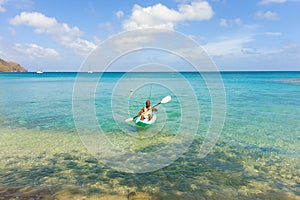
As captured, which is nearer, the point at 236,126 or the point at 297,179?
the point at 297,179

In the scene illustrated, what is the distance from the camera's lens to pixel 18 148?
1295 cm

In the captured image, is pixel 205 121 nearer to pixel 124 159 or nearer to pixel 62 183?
pixel 124 159

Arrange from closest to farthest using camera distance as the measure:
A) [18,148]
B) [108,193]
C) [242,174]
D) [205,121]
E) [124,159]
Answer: [108,193] → [242,174] → [124,159] → [18,148] → [205,121]

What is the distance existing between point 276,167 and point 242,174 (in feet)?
6.57

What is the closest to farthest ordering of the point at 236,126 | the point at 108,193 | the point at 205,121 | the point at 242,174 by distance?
the point at 108,193, the point at 242,174, the point at 236,126, the point at 205,121

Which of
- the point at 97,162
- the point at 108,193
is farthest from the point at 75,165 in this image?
the point at 108,193

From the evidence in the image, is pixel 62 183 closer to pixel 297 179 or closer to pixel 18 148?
pixel 18 148

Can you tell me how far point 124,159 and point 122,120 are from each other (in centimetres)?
981

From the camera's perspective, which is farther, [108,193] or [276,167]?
[276,167]

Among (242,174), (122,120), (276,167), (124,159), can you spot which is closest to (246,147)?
(276,167)

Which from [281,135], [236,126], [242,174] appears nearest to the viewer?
[242,174]

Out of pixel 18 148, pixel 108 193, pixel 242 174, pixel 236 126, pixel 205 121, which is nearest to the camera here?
pixel 108 193

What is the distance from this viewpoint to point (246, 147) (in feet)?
44.1

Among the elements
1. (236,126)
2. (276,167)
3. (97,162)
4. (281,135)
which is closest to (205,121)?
(236,126)
